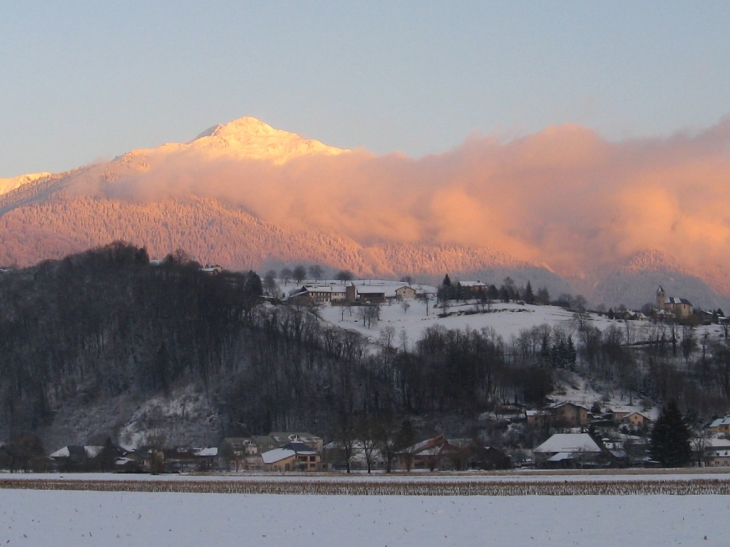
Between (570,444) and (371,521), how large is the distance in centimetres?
7810

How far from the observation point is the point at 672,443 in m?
109

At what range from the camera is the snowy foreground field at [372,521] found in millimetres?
39500

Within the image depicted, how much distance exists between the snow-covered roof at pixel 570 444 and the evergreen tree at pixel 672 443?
28.9 feet

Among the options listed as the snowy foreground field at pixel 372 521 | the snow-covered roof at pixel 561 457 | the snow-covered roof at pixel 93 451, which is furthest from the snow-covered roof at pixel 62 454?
the snowy foreground field at pixel 372 521

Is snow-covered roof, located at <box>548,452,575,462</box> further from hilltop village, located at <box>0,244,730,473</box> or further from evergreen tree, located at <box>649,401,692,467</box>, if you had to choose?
evergreen tree, located at <box>649,401,692,467</box>

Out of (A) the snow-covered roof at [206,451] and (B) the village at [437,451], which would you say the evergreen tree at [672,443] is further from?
(A) the snow-covered roof at [206,451]

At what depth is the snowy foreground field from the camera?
130ft

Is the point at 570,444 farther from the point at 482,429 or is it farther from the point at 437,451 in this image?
the point at 482,429

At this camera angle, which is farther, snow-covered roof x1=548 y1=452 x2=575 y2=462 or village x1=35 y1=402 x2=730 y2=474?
snow-covered roof x1=548 y1=452 x2=575 y2=462

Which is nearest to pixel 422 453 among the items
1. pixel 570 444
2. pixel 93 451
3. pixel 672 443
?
pixel 570 444

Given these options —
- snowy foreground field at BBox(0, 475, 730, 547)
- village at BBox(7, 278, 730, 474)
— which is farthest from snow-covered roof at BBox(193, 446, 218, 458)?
snowy foreground field at BBox(0, 475, 730, 547)

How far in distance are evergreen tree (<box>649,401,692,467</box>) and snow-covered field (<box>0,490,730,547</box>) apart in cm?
5384

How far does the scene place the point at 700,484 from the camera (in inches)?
2702

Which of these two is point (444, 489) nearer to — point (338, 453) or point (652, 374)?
point (338, 453)
